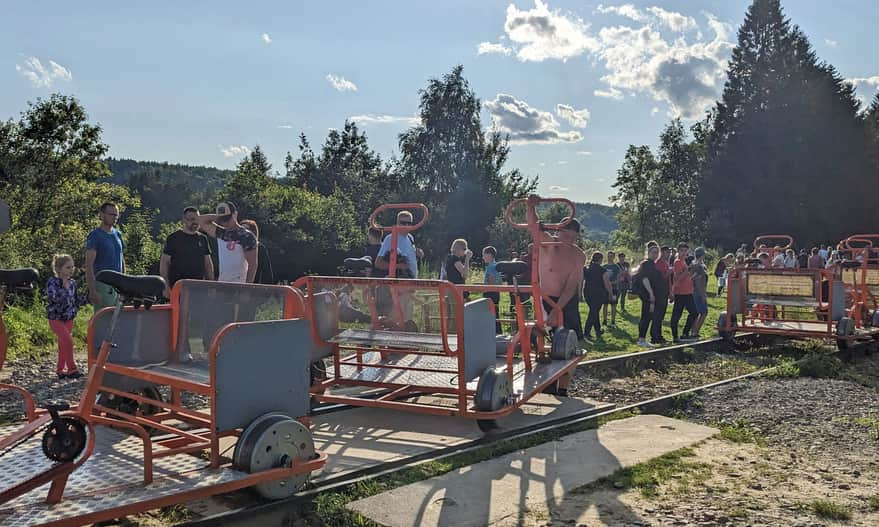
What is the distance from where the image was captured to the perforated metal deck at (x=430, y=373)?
653 cm

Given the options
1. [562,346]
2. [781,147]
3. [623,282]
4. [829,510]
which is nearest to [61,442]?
[829,510]

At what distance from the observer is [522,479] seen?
509cm

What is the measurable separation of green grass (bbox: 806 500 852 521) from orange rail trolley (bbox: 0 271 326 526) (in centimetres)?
293

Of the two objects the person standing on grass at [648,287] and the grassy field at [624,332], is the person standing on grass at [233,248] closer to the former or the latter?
the grassy field at [624,332]

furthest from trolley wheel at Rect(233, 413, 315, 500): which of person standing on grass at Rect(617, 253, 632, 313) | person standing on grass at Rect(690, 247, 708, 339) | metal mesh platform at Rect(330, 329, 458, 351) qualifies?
A: person standing on grass at Rect(617, 253, 632, 313)

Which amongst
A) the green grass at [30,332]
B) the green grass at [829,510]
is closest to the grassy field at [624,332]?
the green grass at [829,510]

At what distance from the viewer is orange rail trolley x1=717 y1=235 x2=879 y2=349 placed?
465 inches

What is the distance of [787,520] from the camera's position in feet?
14.4

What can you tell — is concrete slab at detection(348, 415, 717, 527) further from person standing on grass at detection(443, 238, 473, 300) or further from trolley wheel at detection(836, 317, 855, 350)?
trolley wheel at detection(836, 317, 855, 350)

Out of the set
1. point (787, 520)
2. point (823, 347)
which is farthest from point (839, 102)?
point (787, 520)

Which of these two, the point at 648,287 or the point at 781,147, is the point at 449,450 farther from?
the point at 781,147

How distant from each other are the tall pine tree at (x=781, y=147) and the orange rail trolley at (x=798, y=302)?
127ft

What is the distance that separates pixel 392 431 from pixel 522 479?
1.59 meters

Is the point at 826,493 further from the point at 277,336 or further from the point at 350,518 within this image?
the point at 277,336
